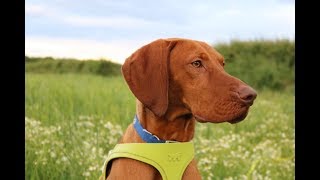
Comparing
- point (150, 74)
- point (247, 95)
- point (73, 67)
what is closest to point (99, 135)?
point (150, 74)

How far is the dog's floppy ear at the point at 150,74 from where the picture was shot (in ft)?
12.4

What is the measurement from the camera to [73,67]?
9039 mm

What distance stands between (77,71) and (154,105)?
554 centimetres

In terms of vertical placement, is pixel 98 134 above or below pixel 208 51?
below

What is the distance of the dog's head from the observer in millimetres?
3719

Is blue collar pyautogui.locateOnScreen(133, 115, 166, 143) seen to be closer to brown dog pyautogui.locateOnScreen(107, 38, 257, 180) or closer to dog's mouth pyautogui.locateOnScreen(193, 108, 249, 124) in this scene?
brown dog pyautogui.locateOnScreen(107, 38, 257, 180)

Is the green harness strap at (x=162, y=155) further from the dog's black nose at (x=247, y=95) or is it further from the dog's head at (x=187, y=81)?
the dog's black nose at (x=247, y=95)

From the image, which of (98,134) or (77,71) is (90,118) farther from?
(77,71)

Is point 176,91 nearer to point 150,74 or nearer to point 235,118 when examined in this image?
point 150,74

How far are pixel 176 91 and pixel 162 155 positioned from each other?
1.33 ft

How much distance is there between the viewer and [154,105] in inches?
149

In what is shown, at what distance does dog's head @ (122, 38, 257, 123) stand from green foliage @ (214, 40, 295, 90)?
8146 mm

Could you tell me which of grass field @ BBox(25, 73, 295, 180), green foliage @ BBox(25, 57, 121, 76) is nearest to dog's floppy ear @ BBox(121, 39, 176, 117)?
grass field @ BBox(25, 73, 295, 180)
